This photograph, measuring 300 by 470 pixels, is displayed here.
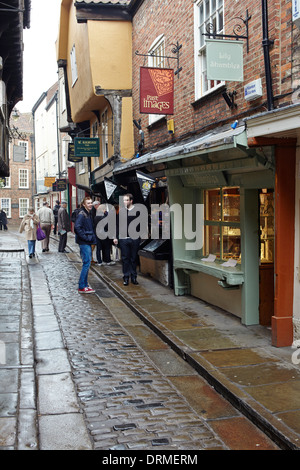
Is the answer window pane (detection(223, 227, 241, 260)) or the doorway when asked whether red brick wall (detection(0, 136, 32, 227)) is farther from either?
the doorway

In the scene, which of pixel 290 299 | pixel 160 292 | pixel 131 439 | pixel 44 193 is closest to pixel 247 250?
pixel 290 299

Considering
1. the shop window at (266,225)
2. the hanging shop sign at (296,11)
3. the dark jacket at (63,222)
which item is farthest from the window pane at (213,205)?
the dark jacket at (63,222)

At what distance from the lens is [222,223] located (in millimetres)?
8375

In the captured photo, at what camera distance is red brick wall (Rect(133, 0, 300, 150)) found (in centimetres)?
620

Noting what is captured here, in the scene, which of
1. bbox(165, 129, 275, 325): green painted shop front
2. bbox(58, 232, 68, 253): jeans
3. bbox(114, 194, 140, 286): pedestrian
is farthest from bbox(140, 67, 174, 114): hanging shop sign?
bbox(58, 232, 68, 253): jeans

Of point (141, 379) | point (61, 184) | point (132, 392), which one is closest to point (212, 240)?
point (141, 379)

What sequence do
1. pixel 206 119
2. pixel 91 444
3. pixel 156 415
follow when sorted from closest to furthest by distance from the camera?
pixel 91 444
pixel 156 415
pixel 206 119

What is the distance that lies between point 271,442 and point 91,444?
1.48 metres

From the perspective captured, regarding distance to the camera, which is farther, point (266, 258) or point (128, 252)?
point (128, 252)

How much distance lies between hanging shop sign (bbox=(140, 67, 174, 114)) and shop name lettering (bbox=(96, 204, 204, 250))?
6.82ft

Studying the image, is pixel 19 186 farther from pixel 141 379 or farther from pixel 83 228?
pixel 141 379

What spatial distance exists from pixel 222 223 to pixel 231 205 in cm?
47

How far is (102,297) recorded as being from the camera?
986 cm

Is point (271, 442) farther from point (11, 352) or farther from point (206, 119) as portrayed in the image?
point (206, 119)
